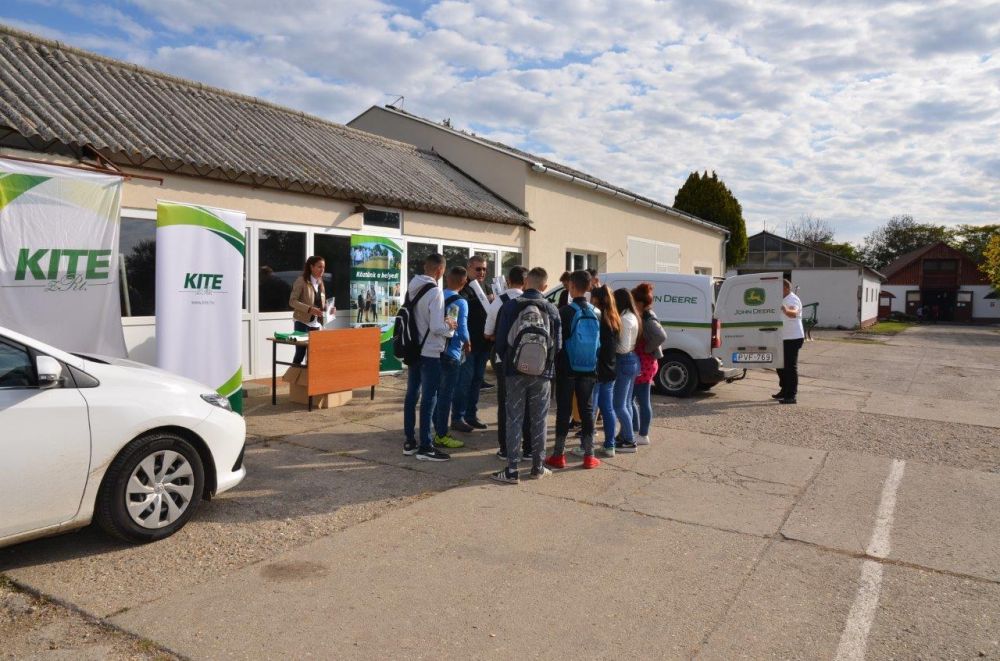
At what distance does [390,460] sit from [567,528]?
7.38 ft

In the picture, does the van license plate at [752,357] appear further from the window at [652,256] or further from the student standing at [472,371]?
the window at [652,256]

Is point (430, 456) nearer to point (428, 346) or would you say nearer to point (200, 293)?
point (428, 346)

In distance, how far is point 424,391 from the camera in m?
6.29

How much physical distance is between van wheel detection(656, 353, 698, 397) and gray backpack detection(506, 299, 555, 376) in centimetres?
509

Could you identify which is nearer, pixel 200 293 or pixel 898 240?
pixel 200 293

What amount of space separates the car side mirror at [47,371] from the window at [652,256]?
57.6 feet

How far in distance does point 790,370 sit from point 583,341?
544 cm

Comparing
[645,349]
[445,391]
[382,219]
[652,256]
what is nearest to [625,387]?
[645,349]

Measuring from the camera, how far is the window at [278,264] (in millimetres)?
10188

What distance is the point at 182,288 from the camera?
22.5 ft

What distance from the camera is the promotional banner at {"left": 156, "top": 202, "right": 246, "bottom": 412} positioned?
6746 millimetres

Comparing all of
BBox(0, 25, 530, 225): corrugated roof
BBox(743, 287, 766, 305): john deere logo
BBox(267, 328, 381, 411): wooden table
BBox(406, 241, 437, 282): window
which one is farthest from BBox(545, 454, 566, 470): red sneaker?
BBox(406, 241, 437, 282): window

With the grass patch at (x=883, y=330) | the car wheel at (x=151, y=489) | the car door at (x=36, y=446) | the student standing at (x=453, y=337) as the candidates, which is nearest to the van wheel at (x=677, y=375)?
the student standing at (x=453, y=337)

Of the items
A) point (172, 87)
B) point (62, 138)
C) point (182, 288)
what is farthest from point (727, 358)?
point (172, 87)
